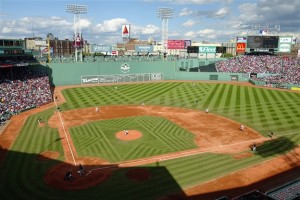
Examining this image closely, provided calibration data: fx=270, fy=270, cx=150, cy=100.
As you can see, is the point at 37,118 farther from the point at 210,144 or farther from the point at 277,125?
the point at 277,125

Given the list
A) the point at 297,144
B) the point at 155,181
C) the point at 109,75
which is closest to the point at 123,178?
the point at 155,181

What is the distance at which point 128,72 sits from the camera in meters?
80.8

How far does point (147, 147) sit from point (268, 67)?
6556 cm

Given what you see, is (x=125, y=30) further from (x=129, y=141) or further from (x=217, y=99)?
(x=129, y=141)

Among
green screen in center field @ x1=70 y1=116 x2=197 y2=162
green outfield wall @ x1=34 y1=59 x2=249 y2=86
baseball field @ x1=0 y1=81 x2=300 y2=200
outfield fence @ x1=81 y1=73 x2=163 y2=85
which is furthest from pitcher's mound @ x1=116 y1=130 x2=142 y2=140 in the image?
green outfield wall @ x1=34 y1=59 x2=249 y2=86

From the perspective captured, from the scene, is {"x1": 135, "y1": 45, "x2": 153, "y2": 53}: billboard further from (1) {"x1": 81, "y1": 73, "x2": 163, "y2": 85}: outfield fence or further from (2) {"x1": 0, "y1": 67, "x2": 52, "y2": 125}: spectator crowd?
(2) {"x1": 0, "y1": 67, "x2": 52, "y2": 125}: spectator crowd

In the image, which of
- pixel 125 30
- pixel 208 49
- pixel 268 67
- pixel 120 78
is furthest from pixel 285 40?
pixel 120 78

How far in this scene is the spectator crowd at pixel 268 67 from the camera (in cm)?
7525

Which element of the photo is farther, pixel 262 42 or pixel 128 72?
pixel 262 42

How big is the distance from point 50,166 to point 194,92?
44861mm

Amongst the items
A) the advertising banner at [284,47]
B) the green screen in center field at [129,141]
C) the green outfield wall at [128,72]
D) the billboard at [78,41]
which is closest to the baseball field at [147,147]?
the green screen in center field at [129,141]

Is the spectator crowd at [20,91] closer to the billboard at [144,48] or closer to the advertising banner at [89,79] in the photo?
the advertising banner at [89,79]

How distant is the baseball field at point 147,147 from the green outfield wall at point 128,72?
60.0 feet

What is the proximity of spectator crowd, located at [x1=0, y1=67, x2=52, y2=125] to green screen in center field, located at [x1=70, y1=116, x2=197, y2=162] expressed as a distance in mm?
14857
